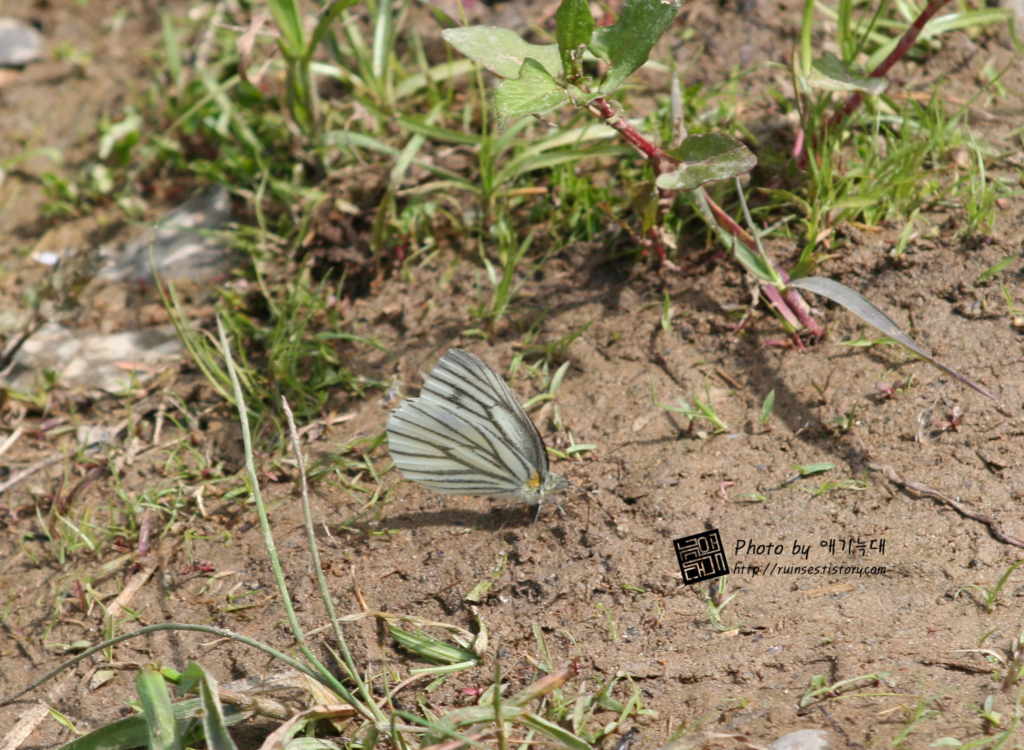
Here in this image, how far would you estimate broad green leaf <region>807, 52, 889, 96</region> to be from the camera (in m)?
2.70

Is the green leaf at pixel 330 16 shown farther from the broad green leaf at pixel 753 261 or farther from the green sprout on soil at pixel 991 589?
the green sprout on soil at pixel 991 589

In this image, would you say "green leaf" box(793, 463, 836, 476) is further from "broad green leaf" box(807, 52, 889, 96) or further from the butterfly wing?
"broad green leaf" box(807, 52, 889, 96)

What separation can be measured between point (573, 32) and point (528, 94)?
258mm

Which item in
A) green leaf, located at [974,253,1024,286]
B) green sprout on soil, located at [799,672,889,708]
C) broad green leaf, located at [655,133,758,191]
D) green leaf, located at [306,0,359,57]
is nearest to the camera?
green sprout on soil, located at [799,672,889,708]

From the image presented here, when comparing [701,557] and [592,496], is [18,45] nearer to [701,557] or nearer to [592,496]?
[592,496]

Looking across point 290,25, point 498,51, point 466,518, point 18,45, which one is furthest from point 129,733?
point 18,45

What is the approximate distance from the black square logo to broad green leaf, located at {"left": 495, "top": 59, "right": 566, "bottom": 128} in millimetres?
1387

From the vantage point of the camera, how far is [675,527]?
256 centimetres

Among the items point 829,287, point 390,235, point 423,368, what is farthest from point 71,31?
point 829,287

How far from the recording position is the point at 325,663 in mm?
2426

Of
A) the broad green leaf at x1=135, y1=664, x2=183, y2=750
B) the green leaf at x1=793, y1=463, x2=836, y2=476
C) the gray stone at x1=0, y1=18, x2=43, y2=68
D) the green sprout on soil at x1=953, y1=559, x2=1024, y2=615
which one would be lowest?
the broad green leaf at x1=135, y1=664, x2=183, y2=750

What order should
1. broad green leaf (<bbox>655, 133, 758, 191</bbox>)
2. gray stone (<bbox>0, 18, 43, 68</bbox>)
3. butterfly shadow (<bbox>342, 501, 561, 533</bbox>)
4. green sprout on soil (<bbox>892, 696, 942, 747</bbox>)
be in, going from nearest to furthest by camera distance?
1. green sprout on soil (<bbox>892, 696, 942, 747</bbox>)
2. broad green leaf (<bbox>655, 133, 758, 191</bbox>)
3. butterfly shadow (<bbox>342, 501, 561, 533</bbox>)
4. gray stone (<bbox>0, 18, 43, 68</bbox>)

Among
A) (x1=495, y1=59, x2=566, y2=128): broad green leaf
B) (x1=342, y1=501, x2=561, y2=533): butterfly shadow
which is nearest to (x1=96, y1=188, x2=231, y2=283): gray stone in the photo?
(x1=342, y1=501, x2=561, y2=533): butterfly shadow

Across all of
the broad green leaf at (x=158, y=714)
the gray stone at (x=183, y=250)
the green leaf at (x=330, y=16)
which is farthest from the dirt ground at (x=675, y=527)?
the green leaf at (x=330, y=16)
